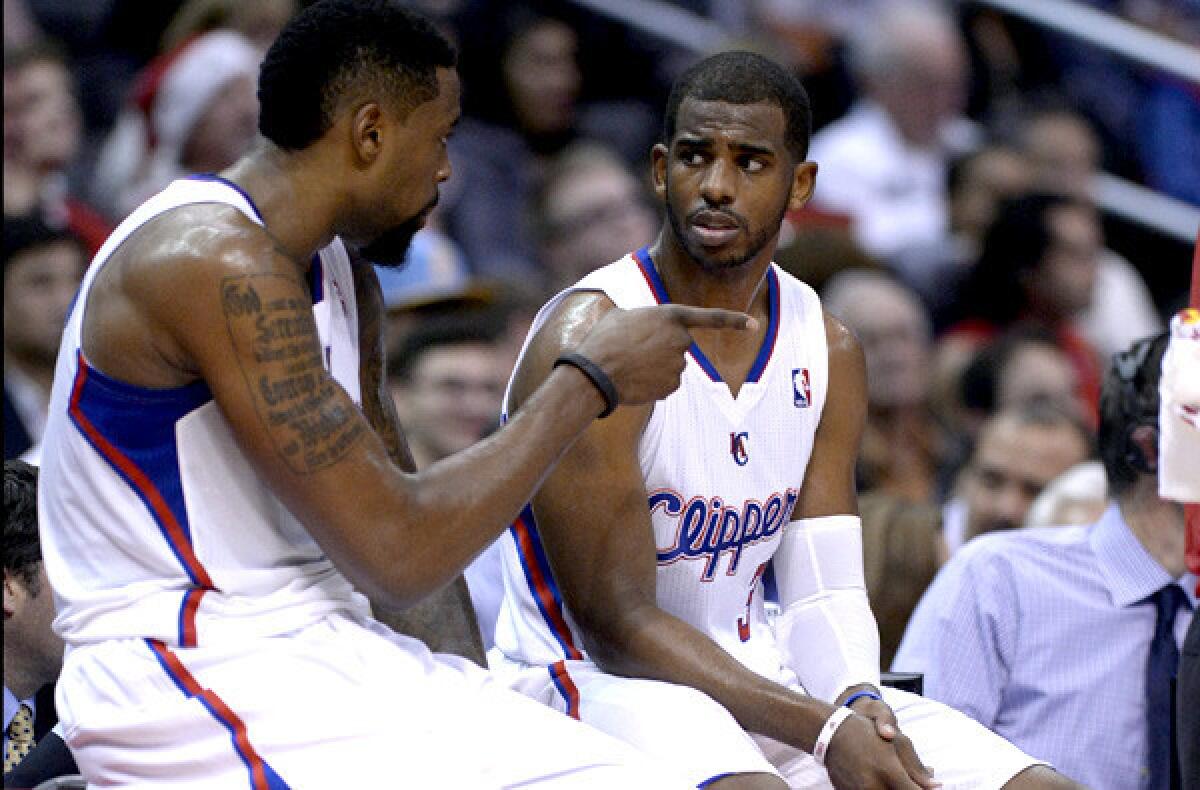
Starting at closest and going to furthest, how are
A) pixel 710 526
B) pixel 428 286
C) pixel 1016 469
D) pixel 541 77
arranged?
pixel 710 526 < pixel 1016 469 < pixel 428 286 < pixel 541 77

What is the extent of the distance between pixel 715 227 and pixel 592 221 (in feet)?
13.8

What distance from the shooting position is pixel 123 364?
291 centimetres

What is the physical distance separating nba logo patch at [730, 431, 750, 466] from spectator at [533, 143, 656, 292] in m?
4.05

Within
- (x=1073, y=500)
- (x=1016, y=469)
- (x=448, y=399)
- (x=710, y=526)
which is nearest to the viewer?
(x=710, y=526)

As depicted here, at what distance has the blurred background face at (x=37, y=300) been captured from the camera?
6316 mm

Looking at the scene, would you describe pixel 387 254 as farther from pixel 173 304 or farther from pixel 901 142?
pixel 901 142

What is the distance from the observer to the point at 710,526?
3.59m

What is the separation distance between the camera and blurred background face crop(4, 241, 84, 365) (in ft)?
20.7

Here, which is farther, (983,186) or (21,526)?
(983,186)

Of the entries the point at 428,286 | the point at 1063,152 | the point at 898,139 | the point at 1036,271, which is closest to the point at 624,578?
the point at 428,286

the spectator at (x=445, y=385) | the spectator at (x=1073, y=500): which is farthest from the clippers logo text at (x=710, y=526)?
the spectator at (x=445, y=385)

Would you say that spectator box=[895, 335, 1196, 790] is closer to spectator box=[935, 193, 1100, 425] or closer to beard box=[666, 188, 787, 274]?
beard box=[666, 188, 787, 274]

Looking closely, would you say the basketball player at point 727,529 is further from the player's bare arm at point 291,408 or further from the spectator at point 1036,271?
the spectator at point 1036,271

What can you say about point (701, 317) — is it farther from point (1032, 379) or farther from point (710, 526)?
point (1032, 379)
